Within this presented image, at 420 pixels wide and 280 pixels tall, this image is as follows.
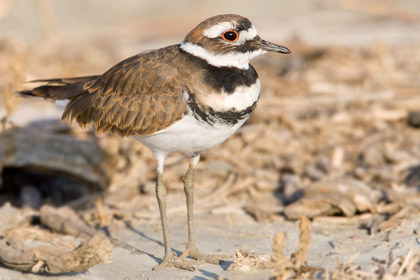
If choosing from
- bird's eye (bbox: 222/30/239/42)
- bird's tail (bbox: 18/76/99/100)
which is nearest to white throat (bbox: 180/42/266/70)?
bird's eye (bbox: 222/30/239/42)

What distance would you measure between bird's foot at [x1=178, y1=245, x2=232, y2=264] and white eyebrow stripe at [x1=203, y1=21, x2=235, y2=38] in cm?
157

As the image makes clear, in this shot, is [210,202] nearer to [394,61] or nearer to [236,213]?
[236,213]

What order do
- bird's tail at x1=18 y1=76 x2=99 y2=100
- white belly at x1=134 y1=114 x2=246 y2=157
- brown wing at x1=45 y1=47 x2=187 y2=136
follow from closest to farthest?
white belly at x1=134 y1=114 x2=246 y2=157, brown wing at x1=45 y1=47 x2=187 y2=136, bird's tail at x1=18 y1=76 x2=99 y2=100

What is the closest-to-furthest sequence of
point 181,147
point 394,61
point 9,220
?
1. point 181,147
2. point 9,220
3. point 394,61

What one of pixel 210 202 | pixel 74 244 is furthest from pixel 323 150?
pixel 74 244

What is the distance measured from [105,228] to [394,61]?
16.6 ft

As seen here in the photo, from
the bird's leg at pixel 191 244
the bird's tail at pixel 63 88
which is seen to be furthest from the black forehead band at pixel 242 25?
the bird's tail at pixel 63 88

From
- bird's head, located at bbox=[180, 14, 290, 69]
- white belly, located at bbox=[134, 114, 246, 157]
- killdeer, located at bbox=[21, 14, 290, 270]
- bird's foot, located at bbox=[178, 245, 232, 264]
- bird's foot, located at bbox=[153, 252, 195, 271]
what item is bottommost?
bird's foot, located at bbox=[153, 252, 195, 271]

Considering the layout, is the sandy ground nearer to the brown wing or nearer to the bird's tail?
the brown wing

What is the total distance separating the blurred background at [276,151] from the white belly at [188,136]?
0.98m

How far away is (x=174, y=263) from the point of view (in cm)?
420

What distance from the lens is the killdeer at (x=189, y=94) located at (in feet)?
13.5

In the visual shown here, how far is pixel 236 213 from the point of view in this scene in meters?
5.31

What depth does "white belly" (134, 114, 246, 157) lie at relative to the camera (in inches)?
162
